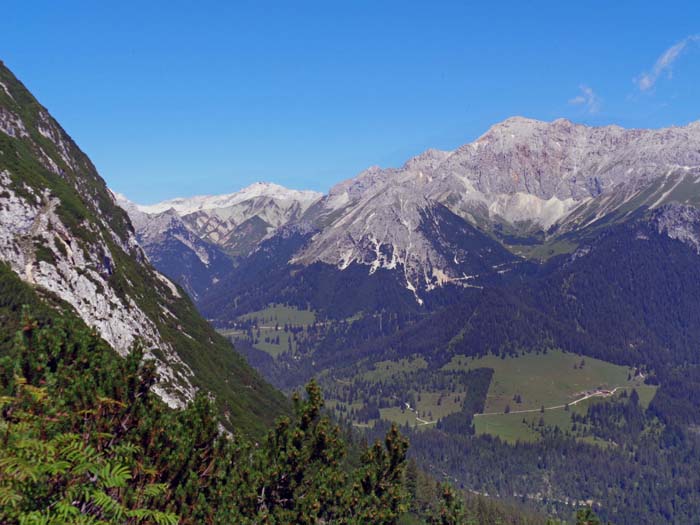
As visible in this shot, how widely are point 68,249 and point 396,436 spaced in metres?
115

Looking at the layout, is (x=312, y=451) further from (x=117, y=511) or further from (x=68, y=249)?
(x=68, y=249)

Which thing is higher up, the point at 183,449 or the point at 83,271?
the point at 83,271

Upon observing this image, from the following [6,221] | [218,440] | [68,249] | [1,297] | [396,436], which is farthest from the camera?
[68,249]

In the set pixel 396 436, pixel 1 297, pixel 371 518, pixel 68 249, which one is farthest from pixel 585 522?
pixel 68 249

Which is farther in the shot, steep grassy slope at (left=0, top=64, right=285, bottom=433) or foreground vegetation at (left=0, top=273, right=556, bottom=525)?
steep grassy slope at (left=0, top=64, right=285, bottom=433)

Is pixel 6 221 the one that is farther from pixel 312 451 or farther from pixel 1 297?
pixel 312 451

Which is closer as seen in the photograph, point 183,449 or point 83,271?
point 183,449

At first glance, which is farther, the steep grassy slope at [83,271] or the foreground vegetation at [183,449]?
the steep grassy slope at [83,271]

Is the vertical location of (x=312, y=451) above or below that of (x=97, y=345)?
below

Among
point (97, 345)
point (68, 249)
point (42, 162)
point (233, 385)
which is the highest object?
point (42, 162)

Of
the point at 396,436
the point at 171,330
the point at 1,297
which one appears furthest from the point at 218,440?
the point at 171,330

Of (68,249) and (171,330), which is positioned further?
(171,330)

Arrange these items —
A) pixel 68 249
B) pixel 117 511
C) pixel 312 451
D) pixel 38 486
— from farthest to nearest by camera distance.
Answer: pixel 68 249 < pixel 312 451 < pixel 38 486 < pixel 117 511

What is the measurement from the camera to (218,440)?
42.9m
